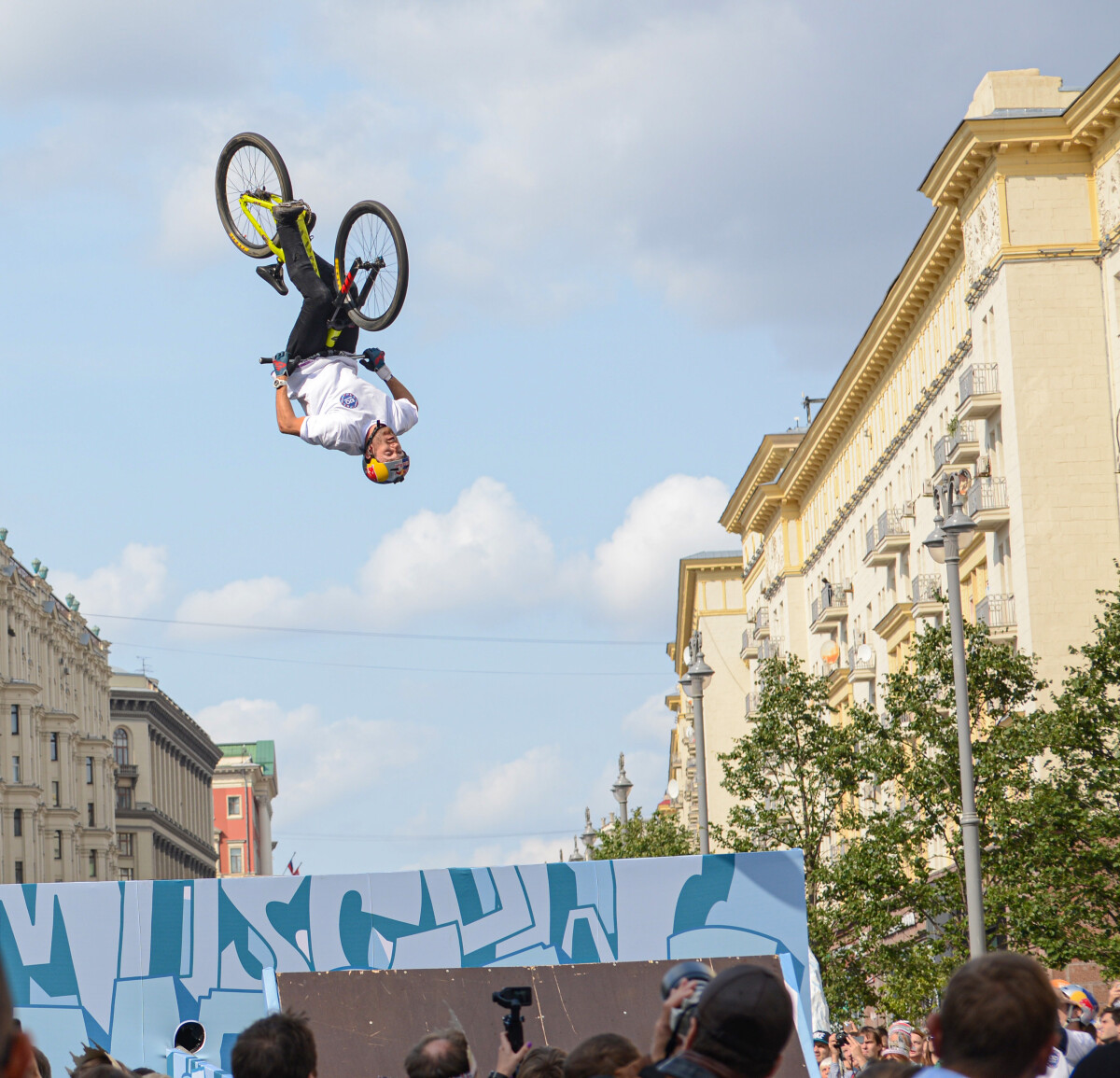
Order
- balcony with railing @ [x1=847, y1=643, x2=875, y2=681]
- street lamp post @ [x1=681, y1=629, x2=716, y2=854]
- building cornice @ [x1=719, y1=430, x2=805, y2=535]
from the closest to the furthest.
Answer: street lamp post @ [x1=681, y1=629, x2=716, y2=854] → balcony with railing @ [x1=847, y1=643, x2=875, y2=681] → building cornice @ [x1=719, y1=430, x2=805, y2=535]

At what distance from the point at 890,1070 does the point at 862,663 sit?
59330 millimetres

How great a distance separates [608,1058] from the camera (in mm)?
5973

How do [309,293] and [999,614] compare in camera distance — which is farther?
[999,614]

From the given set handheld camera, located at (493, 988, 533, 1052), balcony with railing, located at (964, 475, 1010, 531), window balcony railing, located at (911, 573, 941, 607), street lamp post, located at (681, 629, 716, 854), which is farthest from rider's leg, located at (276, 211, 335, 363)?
window balcony railing, located at (911, 573, 941, 607)

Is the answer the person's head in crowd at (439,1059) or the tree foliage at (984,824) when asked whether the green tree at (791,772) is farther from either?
the person's head in crowd at (439,1059)

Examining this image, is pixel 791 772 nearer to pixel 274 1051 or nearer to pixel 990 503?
pixel 990 503

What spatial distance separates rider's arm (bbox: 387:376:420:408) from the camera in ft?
37.9

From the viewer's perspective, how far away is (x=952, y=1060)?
484cm

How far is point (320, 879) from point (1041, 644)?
85.4 feet

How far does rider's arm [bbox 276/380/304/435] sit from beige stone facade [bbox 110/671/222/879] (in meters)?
120

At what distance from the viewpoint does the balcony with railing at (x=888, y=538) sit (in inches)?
2297

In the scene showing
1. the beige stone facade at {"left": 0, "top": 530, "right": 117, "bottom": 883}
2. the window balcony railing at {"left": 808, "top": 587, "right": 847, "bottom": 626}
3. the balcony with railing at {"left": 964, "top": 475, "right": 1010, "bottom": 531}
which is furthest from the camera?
the beige stone facade at {"left": 0, "top": 530, "right": 117, "bottom": 883}

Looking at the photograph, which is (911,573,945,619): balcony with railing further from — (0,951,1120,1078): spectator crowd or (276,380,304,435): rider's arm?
(0,951,1120,1078): spectator crowd

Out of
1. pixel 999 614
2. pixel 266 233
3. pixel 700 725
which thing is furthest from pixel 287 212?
pixel 999 614
